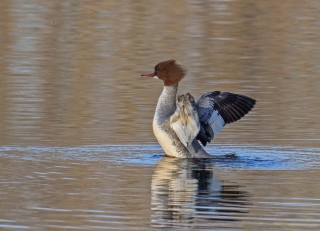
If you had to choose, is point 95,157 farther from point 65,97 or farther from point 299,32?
point 299,32

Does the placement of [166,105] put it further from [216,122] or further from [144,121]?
[144,121]

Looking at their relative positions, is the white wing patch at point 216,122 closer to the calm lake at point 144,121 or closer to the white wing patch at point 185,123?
the calm lake at point 144,121

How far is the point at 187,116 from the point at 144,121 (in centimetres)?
206

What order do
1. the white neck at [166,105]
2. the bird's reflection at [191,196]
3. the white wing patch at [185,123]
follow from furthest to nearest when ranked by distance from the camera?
the white neck at [166,105] < the white wing patch at [185,123] < the bird's reflection at [191,196]

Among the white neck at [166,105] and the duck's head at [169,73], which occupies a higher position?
the duck's head at [169,73]

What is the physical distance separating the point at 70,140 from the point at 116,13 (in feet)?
41.8

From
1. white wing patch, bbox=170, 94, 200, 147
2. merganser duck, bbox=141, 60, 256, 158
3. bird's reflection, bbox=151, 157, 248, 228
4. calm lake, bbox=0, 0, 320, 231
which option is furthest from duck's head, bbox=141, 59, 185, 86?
bird's reflection, bbox=151, 157, 248, 228

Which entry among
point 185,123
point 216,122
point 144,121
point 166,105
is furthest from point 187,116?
point 144,121

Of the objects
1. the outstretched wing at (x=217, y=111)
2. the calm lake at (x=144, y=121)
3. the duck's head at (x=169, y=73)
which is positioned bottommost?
the calm lake at (x=144, y=121)

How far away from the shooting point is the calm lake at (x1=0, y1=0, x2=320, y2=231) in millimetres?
8719

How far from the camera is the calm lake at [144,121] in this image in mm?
8719

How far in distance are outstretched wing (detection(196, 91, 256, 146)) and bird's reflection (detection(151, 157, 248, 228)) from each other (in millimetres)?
670

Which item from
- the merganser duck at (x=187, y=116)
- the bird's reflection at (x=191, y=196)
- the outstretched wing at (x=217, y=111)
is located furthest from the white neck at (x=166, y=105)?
the bird's reflection at (x=191, y=196)

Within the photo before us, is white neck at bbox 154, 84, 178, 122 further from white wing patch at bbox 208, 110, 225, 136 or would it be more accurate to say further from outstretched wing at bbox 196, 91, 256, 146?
white wing patch at bbox 208, 110, 225, 136
